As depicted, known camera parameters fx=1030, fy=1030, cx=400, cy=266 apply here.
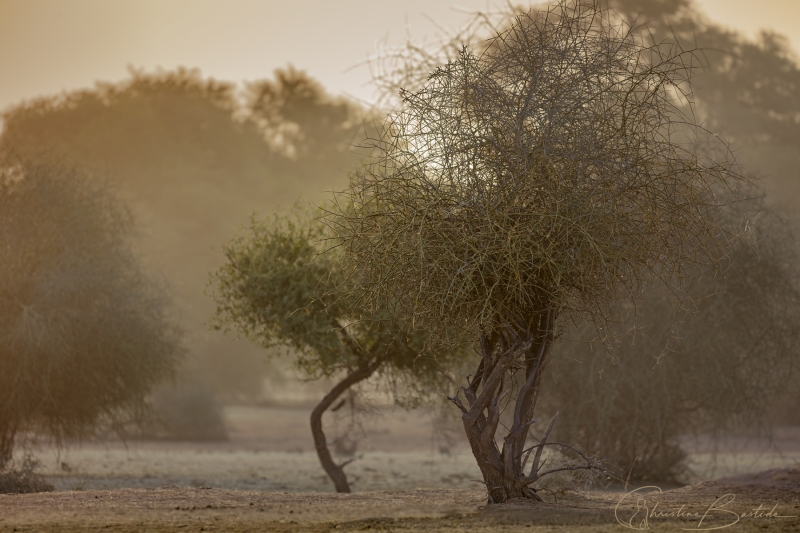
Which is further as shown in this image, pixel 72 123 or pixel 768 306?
pixel 72 123

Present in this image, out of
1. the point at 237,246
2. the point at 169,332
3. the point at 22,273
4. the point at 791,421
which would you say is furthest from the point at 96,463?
the point at 791,421

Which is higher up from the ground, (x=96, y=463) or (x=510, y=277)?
(x=510, y=277)

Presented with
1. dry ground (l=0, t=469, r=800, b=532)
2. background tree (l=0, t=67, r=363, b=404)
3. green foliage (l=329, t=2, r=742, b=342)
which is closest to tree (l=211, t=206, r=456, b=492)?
dry ground (l=0, t=469, r=800, b=532)

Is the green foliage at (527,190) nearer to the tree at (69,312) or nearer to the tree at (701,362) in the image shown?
the tree at (701,362)

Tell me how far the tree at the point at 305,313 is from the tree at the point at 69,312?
3.18m

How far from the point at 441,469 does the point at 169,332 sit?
278 inches

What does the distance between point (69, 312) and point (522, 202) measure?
1116 centimetres

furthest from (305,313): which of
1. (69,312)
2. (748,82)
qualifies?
(748,82)

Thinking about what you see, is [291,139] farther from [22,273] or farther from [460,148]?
[460,148]

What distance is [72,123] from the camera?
49812 mm

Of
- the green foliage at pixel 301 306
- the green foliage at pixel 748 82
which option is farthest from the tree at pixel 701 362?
the green foliage at pixel 748 82

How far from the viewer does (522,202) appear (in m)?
10.2

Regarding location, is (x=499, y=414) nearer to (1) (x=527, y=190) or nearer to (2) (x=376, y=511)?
(2) (x=376, y=511)

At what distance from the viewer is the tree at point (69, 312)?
18.4 metres
